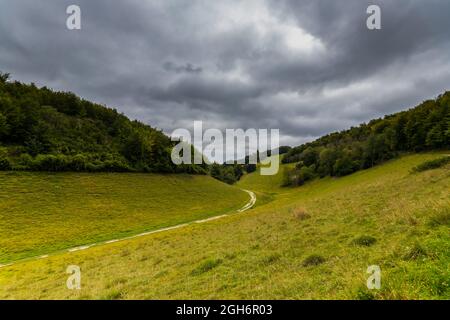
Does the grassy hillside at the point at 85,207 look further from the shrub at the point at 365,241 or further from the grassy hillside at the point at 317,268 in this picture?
the shrub at the point at 365,241

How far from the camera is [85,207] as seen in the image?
47.4m

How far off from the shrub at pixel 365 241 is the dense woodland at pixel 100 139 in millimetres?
64388

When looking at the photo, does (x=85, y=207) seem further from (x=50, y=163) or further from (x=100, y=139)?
(x=100, y=139)

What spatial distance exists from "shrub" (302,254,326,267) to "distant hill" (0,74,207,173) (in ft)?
207

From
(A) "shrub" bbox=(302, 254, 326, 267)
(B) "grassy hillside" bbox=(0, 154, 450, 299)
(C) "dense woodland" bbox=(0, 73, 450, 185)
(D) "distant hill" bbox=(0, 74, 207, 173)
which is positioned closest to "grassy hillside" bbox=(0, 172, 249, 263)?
(D) "distant hill" bbox=(0, 74, 207, 173)

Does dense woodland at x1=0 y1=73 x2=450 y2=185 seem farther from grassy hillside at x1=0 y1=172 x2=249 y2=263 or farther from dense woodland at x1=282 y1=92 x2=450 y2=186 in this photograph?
grassy hillside at x1=0 y1=172 x2=249 y2=263

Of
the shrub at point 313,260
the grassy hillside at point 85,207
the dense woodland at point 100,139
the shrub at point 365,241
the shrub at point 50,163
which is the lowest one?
the grassy hillside at point 85,207

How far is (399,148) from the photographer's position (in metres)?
87.7

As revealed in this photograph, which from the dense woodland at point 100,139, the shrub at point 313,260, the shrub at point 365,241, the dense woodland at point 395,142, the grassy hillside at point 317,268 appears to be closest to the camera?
the grassy hillside at point 317,268

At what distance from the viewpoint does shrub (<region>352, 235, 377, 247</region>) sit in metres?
9.57

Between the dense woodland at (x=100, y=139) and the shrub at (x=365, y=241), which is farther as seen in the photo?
the dense woodland at (x=100, y=139)

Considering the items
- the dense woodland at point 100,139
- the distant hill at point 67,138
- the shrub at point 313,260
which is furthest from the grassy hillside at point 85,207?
the shrub at point 313,260

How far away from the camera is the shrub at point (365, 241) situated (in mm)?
9570

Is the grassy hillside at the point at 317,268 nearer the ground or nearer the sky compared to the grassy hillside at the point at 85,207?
nearer the sky
